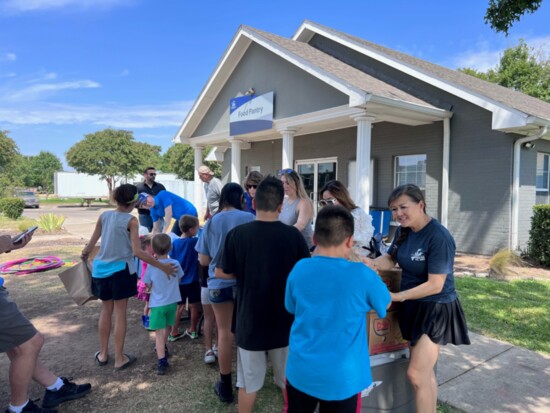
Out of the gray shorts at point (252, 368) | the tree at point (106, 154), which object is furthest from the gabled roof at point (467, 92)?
the tree at point (106, 154)

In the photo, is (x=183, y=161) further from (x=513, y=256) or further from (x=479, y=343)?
(x=479, y=343)

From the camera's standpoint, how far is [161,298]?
3.61 meters

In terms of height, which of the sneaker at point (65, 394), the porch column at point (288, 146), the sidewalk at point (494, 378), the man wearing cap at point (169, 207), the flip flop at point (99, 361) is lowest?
the flip flop at point (99, 361)

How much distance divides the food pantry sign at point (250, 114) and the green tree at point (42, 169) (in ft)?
251

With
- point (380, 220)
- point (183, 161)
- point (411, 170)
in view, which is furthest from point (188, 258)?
point (183, 161)

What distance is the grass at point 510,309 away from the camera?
14.2ft

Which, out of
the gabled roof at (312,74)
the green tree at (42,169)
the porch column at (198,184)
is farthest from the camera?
the green tree at (42,169)

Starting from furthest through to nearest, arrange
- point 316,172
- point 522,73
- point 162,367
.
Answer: point 522,73 → point 316,172 → point 162,367

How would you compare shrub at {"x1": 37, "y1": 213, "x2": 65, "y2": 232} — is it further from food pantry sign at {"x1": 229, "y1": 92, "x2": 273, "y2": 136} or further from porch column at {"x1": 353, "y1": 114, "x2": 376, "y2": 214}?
porch column at {"x1": 353, "y1": 114, "x2": 376, "y2": 214}

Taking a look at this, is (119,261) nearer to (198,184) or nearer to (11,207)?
(198,184)

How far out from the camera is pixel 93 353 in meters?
3.96

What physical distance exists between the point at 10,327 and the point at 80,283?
43.9 inches

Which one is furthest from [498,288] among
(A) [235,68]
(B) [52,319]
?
(A) [235,68]

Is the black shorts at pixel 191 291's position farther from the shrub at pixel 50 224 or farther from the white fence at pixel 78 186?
the white fence at pixel 78 186
